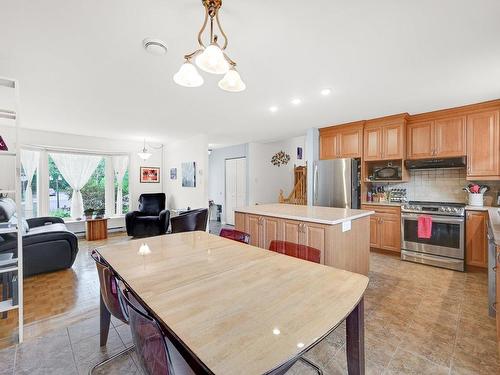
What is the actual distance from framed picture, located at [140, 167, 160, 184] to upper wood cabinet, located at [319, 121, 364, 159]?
462 cm

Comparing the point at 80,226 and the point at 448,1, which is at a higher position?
the point at 448,1

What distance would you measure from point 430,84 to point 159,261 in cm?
336

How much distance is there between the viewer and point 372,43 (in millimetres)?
1940

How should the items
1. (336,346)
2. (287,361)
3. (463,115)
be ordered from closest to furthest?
1. (287,361)
2. (336,346)
3. (463,115)

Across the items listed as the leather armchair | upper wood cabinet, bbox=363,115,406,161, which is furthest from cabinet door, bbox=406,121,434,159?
the leather armchair

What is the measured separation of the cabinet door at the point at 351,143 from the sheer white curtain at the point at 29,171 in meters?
6.38

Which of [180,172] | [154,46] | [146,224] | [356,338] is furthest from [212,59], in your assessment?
[180,172]

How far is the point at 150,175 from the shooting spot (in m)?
6.74

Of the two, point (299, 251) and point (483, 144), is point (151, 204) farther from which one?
point (483, 144)

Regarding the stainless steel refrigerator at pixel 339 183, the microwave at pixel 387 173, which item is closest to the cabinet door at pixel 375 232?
the stainless steel refrigerator at pixel 339 183

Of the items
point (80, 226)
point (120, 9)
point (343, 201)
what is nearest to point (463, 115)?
point (343, 201)

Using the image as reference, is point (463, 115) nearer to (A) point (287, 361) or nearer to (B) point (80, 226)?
(A) point (287, 361)

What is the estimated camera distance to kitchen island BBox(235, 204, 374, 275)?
2.40 m

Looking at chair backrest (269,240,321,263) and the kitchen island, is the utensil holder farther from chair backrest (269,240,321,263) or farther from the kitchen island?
chair backrest (269,240,321,263)
